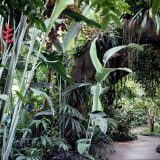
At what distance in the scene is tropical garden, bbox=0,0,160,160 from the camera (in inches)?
75.5

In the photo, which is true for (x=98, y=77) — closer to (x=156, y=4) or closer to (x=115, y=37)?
(x=156, y=4)

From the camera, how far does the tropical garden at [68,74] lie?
1.92 meters

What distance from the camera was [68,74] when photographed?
14.7 feet

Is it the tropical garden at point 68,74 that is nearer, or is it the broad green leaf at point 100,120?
the tropical garden at point 68,74

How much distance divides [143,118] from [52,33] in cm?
1268

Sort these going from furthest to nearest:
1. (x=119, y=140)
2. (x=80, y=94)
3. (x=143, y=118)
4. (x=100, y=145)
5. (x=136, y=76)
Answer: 1. (x=143, y=118)
2. (x=119, y=140)
3. (x=136, y=76)
4. (x=80, y=94)
5. (x=100, y=145)

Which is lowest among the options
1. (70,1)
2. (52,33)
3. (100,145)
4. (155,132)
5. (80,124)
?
(155,132)

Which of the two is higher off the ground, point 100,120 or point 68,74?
point 68,74

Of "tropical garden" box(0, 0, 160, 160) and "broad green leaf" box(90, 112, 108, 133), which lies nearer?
"tropical garden" box(0, 0, 160, 160)

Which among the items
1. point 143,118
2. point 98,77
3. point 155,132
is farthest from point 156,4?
point 143,118

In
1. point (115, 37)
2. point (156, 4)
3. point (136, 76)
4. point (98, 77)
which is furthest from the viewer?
point (136, 76)

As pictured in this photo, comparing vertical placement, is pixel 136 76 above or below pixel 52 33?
below

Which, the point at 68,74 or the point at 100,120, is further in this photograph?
the point at 68,74

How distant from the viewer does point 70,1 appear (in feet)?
4.04
